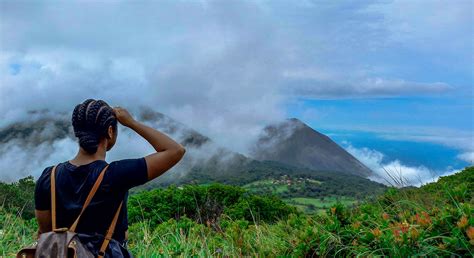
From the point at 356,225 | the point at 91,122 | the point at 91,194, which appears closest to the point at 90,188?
the point at 91,194

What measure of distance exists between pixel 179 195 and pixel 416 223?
10.6 m

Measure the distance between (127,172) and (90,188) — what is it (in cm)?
31

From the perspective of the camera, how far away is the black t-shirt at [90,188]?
4.78 m

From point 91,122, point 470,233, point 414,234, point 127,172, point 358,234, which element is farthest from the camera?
point 358,234

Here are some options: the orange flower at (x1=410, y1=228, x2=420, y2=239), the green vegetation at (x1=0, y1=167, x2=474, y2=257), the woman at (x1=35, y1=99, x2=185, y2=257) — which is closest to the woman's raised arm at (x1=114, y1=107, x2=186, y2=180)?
the woman at (x1=35, y1=99, x2=185, y2=257)

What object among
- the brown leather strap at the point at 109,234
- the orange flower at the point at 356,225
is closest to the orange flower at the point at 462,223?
the orange flower at the point at 356,225

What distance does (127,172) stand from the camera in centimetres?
477

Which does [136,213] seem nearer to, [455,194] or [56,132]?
[455,194]

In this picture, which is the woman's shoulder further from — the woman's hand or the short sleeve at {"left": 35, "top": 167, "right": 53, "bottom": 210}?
the woman's hand

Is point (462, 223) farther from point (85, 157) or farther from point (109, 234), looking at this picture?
point (85, 157)

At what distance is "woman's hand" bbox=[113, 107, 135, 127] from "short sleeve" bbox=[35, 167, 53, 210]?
666 millimetres

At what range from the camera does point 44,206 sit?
502 centimetres

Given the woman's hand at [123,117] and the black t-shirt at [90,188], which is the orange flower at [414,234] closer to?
the black t-shirt at [90,188]

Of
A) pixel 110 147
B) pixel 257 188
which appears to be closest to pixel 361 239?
pixel 110 147
